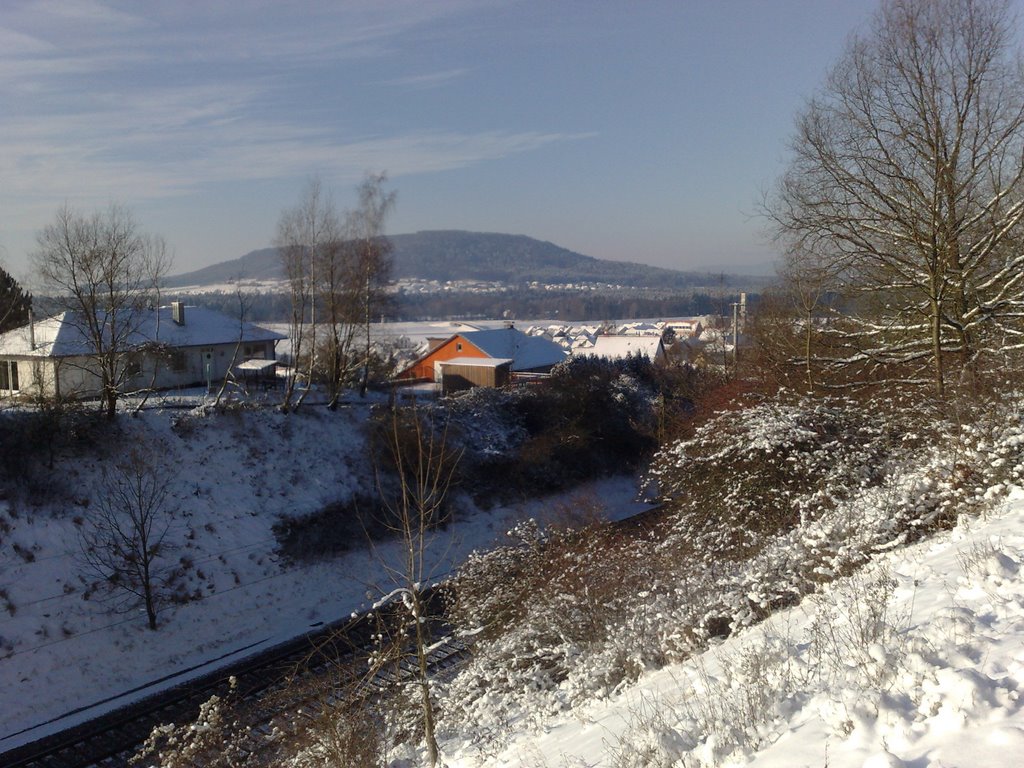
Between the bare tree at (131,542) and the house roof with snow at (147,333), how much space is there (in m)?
5.54

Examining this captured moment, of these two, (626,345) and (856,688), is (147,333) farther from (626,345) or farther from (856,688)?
(626,345)

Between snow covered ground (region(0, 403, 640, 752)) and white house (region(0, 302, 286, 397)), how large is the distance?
2.77 m

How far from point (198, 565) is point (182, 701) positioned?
5.19 meters

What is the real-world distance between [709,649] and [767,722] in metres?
2.98

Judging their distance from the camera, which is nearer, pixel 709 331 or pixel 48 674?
pixel 48 674

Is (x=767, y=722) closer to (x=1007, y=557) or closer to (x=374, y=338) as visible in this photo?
(x=1007, y=557)

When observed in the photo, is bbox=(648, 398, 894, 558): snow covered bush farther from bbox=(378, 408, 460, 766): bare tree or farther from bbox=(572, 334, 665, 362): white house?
bbox=(572, 334, 665, 362): white house

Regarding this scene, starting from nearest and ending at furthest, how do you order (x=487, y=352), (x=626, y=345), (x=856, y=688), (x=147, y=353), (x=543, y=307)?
(x=856, y=688), (x=147, y=353), (x=487, y=352), (x=626, y=345), (x=543, y=307)

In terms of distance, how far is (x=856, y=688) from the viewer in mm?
4605

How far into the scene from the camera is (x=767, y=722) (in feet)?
15.3

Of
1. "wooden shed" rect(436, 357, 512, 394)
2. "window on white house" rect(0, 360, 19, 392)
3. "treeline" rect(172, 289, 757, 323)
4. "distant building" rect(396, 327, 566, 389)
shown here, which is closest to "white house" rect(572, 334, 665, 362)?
"distant building" rect(396, 327, 566, 389)

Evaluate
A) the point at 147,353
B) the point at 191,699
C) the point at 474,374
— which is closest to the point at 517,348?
the point at 474,374

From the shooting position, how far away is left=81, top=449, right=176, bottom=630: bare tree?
1667 centimetres

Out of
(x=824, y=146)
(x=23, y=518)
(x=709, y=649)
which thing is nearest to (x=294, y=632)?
(x=23, y=518)
